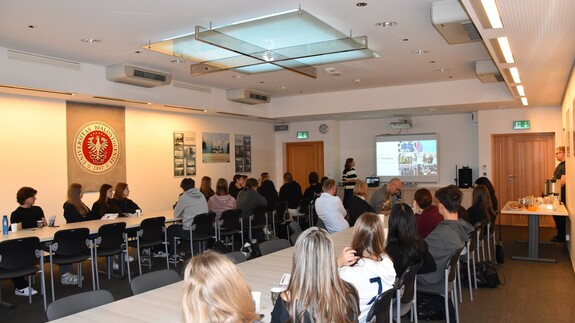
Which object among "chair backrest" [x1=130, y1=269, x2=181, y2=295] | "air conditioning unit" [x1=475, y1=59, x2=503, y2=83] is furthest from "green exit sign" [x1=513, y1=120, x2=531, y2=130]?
"chair backrest" [x1=130, y1=269, x2=181, y2=295]

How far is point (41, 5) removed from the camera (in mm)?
4375

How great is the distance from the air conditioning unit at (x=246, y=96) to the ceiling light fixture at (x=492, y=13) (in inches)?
247

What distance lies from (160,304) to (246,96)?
7076 mm

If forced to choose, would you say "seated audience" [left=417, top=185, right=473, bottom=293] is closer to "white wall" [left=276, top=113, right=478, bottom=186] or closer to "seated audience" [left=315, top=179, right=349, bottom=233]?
"seated audience" [left=315, top=179, right=349, bottom=233]

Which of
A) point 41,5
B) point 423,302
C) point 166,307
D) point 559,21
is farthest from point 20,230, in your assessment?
point 559,21

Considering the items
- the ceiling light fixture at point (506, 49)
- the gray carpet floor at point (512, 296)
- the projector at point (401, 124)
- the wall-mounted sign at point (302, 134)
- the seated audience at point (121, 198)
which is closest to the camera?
the ceiling light fixture at point (506, 49)

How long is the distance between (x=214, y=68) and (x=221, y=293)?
512cm

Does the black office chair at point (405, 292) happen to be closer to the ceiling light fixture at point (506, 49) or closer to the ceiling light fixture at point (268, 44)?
the ceiling light fixture at point (506, 49)

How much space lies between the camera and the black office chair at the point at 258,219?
316 inches

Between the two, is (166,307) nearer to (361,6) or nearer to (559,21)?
(361,6)

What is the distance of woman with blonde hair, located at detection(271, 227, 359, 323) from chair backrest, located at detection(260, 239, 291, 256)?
6.98ft

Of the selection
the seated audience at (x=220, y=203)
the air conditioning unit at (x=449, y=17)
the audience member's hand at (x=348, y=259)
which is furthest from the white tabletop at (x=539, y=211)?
the audience member's hand at (x=348, y=259)

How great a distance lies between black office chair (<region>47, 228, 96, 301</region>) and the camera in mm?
5297

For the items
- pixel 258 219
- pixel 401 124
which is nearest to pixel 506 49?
pixel 258 219
